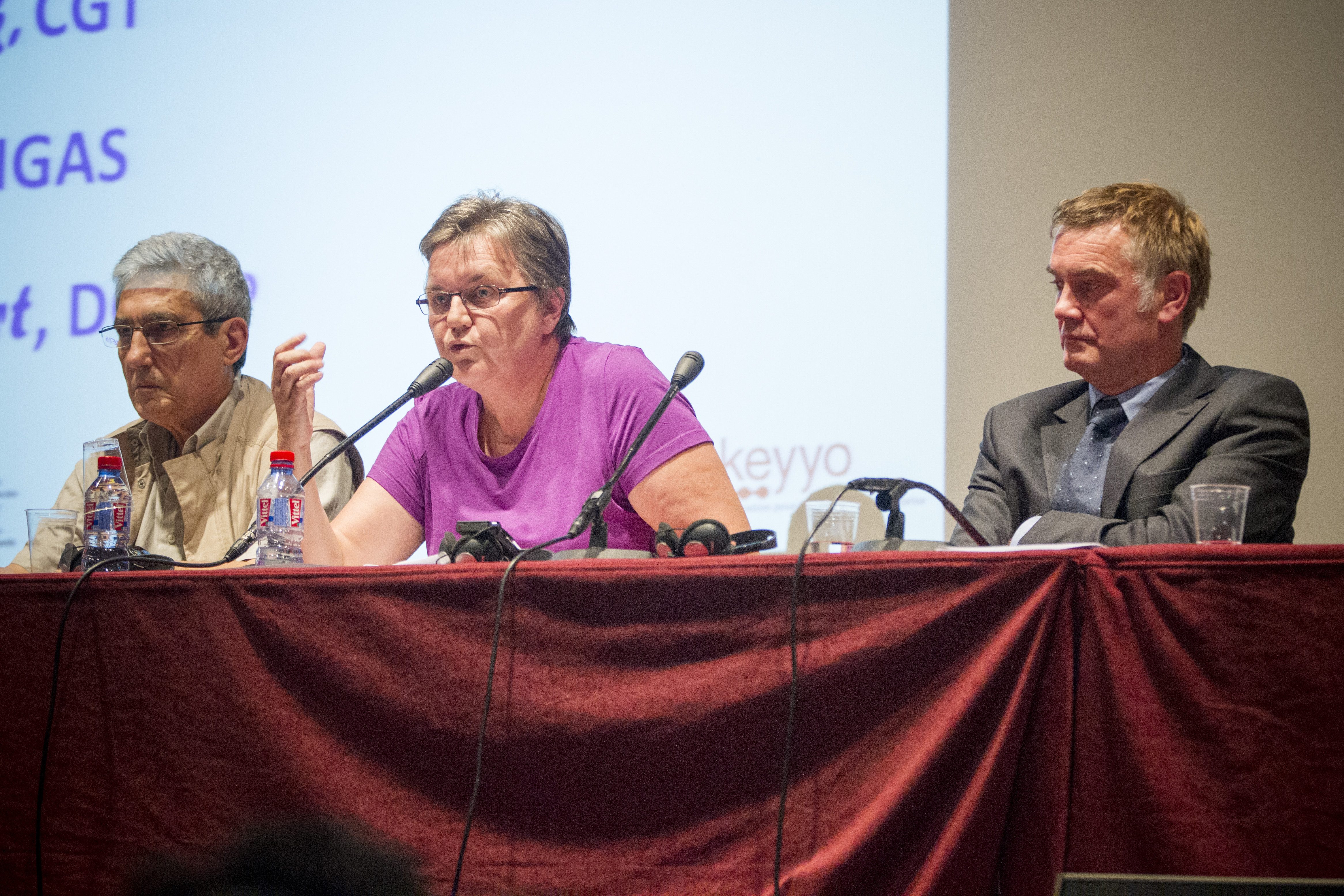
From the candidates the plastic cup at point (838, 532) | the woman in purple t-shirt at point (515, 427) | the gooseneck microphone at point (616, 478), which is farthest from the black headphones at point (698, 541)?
the woman in purple t-shirt at point (515, 427)

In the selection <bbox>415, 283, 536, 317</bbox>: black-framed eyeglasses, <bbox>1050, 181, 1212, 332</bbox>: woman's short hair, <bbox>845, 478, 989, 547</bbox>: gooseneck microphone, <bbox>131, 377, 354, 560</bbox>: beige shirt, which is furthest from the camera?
<bbox>131, 377, 354, 560</bbox>: beige shirt

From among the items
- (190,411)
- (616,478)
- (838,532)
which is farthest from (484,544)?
(190,411)

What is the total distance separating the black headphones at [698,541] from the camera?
125 cm

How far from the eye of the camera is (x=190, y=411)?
90.4 inches

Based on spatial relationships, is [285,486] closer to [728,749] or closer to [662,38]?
[728,749]

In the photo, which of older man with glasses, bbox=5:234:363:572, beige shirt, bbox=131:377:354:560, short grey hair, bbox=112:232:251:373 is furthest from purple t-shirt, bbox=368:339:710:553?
short grey hair, bbox=112:232:251:373

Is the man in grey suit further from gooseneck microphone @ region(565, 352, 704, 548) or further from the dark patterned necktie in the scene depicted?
gooseneck microphone @ region(565, 352, 704, 548)

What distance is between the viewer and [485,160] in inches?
104

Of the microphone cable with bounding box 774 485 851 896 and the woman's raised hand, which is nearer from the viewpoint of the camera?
the microphone cable with bounding box 774 485 851 896

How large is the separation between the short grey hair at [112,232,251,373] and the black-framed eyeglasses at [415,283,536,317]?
2.01 feet

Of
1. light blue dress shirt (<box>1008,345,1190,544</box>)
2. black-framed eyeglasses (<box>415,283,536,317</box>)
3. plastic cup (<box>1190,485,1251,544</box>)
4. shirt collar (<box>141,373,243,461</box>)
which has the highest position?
black-framed eyeglasses (<box>415,283,536,317</box>)

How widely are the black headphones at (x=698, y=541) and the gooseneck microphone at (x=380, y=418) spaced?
21.6 inches

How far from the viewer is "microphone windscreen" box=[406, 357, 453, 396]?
5.56 ft

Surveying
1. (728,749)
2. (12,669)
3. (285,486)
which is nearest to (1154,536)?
(728,749)
